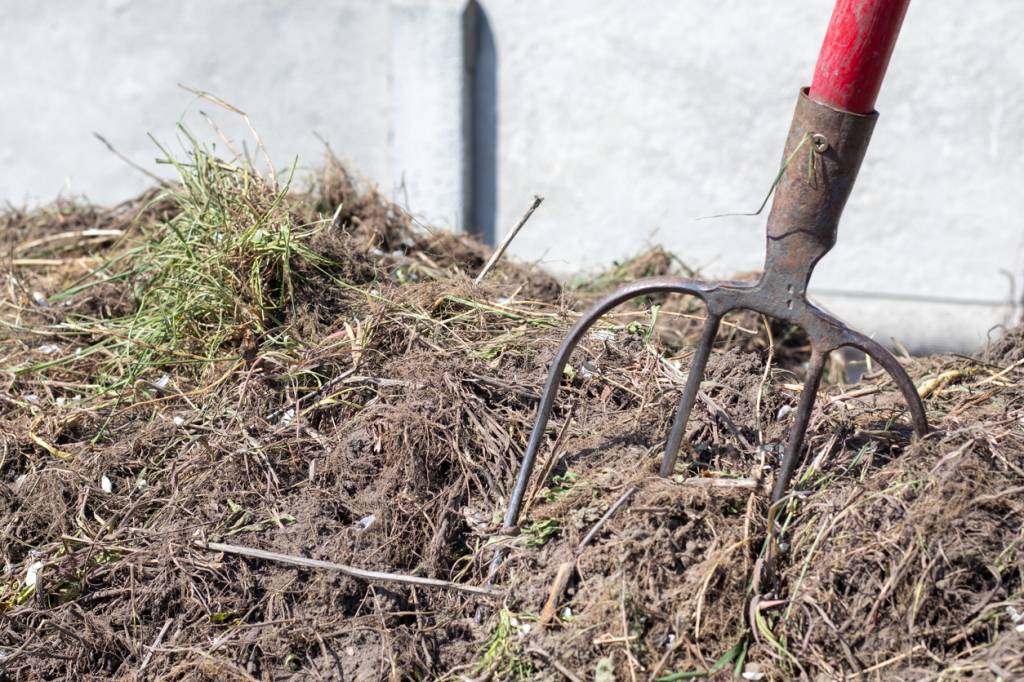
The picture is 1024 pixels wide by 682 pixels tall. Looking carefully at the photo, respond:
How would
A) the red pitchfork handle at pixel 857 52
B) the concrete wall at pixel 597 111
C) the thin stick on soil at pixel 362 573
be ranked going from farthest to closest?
the concrete wall at pixel 597 111
the thin stick on soil at pixel 362 573
the red pitchfork handle at pixel 857 52

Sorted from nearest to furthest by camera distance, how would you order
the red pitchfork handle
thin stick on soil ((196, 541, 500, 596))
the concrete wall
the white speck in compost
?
1. the red pitchfork handle
2. thin stick on soil ((196, 541, 500, 596))
3. the white speck in compost
4. the concrete wall

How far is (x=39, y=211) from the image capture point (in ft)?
10.8

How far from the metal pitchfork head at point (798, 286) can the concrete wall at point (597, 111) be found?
2.66 metres

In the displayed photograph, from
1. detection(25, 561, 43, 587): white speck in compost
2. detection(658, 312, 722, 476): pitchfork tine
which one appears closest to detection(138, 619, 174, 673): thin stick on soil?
detection(25, 561, 43, 587): white speck in compost

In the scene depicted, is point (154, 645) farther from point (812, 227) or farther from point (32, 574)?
point (812, 227)

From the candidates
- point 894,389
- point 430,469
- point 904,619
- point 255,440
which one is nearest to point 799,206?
point 894,389

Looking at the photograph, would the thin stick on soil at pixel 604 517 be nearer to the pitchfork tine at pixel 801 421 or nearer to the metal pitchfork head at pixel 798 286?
the metal pitchfork head at pixel 798 286

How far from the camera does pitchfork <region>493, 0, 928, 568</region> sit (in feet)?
5.61

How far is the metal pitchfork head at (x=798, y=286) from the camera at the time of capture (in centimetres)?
176

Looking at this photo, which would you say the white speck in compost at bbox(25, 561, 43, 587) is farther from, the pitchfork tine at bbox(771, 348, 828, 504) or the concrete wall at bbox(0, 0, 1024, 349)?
the concrete wall at bbox(0, 0, 1024, 349)

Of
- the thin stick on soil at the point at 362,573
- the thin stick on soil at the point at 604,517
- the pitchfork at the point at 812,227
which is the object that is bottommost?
the thin stick on soil at the point at 362,573

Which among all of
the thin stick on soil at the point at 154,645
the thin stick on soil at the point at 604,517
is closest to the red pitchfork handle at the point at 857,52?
the thin stick on soil at the point at 604,517

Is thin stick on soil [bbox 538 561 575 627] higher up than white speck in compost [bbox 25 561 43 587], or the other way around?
thin stick on soil [bbox 538 561 575 627]

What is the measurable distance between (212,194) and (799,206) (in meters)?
1.51
